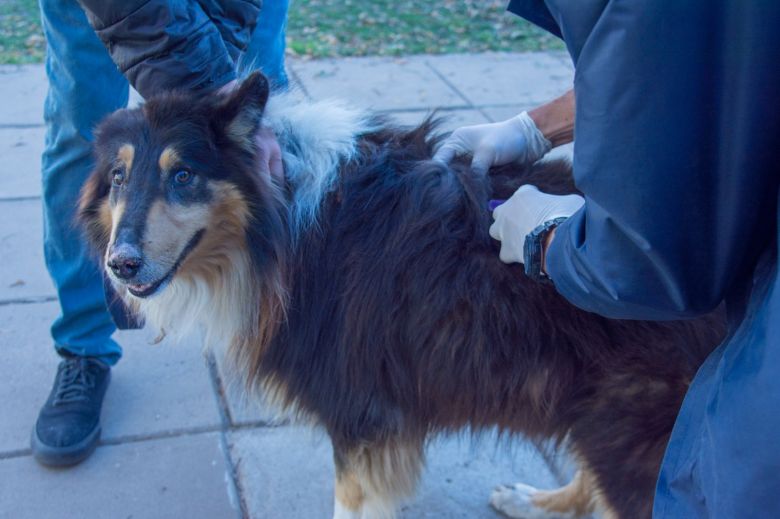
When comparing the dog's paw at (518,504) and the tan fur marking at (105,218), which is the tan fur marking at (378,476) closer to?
the dog's paw at (518,504)

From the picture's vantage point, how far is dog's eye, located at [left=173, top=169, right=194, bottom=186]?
2.54 m

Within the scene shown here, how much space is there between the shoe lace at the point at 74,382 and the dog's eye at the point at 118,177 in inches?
47.9

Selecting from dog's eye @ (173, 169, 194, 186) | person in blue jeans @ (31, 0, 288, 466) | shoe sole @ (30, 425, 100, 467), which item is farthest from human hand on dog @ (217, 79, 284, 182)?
shoe sole @ (30, 425, 100, 467)

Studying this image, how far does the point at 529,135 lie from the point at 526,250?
3.15ft

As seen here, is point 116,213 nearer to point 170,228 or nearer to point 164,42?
point 170,228

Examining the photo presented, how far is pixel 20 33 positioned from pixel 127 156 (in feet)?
22.9

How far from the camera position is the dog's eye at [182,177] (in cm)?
254

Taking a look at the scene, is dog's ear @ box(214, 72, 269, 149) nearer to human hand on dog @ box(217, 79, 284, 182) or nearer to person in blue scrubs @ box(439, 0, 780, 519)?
human hand on dog @ box(217, 79, 284, 182)

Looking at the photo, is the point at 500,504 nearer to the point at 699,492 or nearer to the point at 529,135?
the point at 529,135

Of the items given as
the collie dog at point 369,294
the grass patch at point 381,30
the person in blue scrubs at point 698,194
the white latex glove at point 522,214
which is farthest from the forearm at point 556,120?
the grass patch at point 381,30

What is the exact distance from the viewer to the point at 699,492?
4.94 ft

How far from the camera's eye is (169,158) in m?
2.52

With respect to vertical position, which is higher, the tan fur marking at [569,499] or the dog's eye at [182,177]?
the dog's eye at [182,177]

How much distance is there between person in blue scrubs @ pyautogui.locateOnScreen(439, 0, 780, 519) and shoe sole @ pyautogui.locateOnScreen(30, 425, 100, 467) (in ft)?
8.05
